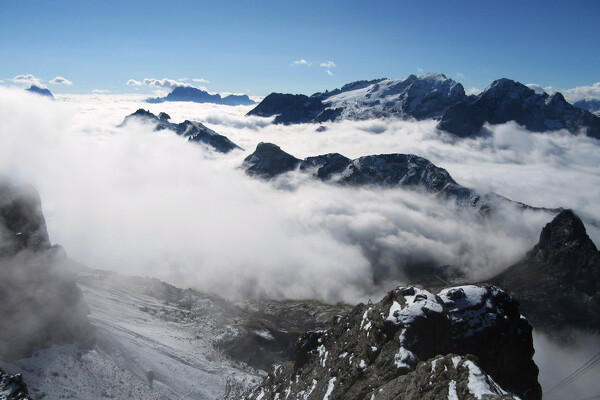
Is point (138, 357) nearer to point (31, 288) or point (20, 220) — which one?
point (31, 288)

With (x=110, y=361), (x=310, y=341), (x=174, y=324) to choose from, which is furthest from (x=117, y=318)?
(x=310, y=341)

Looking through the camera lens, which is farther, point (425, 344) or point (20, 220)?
point (20, 220)

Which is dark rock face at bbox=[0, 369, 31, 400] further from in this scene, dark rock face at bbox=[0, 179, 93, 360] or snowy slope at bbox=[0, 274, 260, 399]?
dark rock face at bbox=[0, 179, 93, 360]

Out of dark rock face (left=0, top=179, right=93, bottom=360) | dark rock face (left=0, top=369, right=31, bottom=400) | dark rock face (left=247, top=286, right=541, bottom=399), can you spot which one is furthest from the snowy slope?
dark rock face (left=247, top=286, right=541, bottom=399)

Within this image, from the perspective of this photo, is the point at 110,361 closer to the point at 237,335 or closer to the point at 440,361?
the point at 237,335

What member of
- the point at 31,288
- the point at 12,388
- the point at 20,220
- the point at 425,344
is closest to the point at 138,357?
the point at 31,288
